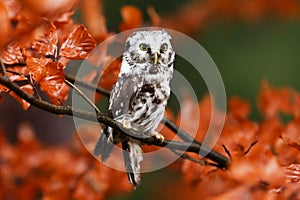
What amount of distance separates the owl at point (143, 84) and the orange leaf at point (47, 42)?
153 mm

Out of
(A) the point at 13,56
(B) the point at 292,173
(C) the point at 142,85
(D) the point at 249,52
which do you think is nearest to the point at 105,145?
(C) the point at 142,85

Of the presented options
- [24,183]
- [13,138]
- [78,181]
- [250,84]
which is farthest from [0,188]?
[250,84]

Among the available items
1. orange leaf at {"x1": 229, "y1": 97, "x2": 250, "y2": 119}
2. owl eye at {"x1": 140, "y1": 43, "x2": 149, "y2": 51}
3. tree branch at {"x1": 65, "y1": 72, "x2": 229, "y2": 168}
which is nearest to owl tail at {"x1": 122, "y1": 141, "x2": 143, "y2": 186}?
tree branch at {"x1": 65, "y1": 72, "x2": 229, "y2": 168}

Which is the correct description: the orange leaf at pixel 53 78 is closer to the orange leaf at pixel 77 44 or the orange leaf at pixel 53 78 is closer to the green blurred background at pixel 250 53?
the orange leaf at pixel 77 44

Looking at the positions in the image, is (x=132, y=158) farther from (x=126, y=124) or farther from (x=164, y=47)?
(x=164, y=47)

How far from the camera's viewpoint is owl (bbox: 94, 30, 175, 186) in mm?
1253

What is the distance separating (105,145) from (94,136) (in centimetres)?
40

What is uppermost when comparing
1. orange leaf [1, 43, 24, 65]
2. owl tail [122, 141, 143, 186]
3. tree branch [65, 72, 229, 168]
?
orange leaf [1, 43, 24, 65]

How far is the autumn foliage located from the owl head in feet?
0.27

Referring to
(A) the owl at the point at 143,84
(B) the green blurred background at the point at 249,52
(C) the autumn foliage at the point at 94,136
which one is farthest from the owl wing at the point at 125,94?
(B) the green blurred background at the point at 249,52

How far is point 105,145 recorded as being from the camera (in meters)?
1.39

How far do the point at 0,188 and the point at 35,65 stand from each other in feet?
2.36

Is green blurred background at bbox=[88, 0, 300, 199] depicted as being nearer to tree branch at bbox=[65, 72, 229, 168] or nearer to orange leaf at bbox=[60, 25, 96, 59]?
tree branch at bbox=[65, 72, 229, 168]

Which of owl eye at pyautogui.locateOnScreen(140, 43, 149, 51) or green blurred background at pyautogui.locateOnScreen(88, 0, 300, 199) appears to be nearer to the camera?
owl eye at pyautogui.locateOnScreen(140, 43, 149, 51)
